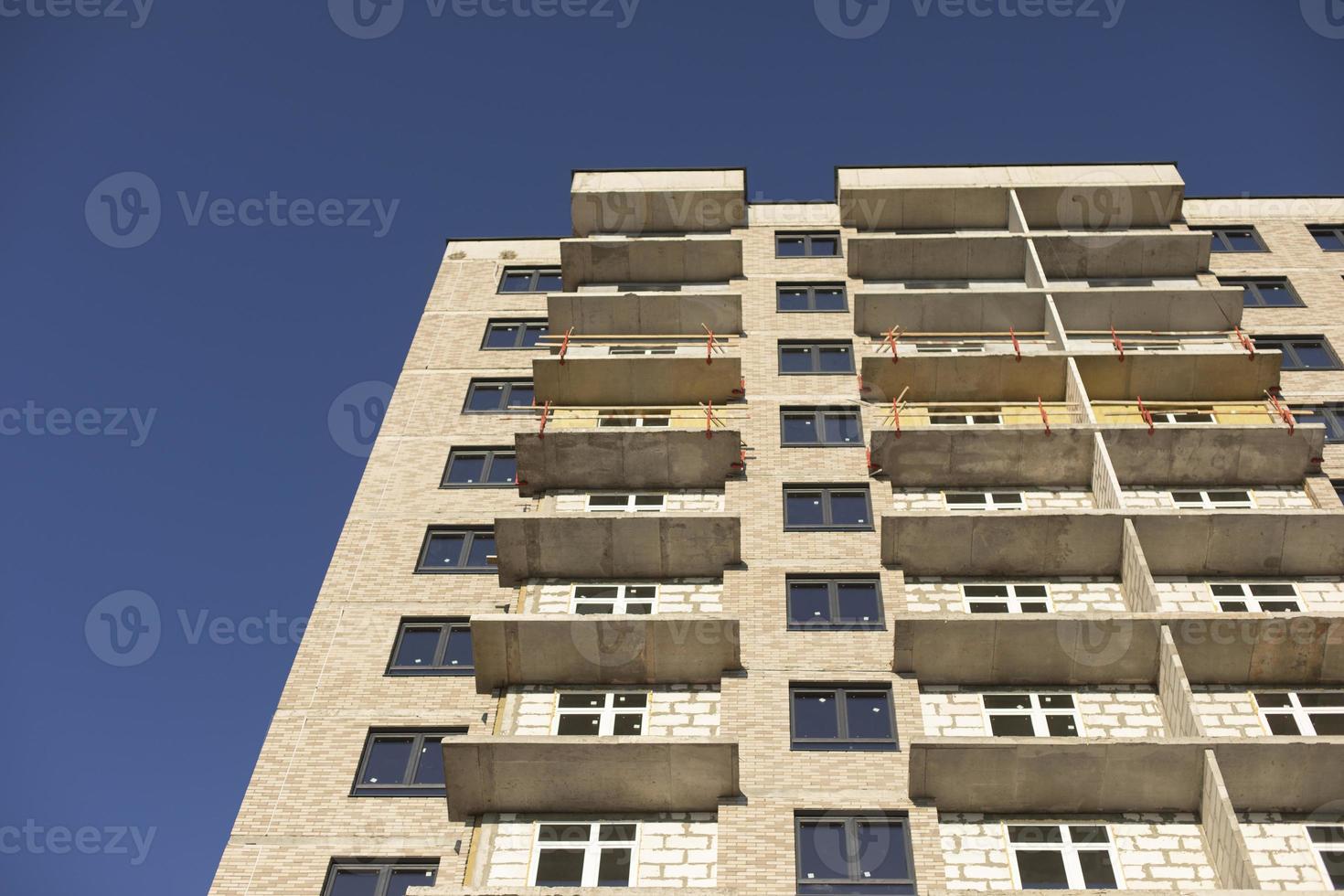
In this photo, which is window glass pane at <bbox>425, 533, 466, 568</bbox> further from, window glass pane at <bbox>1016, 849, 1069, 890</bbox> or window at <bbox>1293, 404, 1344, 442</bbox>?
window at <bbox>1293, 404, 1344, 442</bbox>

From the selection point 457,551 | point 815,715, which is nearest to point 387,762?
point 457,551

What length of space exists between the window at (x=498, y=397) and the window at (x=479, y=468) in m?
1.53

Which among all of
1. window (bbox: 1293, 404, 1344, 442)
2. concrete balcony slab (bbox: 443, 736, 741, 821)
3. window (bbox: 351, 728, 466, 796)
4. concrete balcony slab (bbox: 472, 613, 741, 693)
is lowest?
concrete balcony slab (bbox: 443, 736, 741, 821)

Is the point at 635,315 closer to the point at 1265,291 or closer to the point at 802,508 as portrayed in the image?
the point at 802,508

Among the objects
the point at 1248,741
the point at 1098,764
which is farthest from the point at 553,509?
the point at 1248,741

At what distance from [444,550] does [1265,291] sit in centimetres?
2140

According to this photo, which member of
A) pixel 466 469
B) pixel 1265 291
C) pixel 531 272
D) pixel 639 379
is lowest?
pixel 466 469

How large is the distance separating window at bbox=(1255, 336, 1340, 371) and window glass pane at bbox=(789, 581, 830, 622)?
13329 millimetres

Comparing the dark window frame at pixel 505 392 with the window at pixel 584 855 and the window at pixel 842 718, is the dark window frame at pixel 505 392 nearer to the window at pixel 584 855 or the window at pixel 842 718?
the window at pixel 842 718

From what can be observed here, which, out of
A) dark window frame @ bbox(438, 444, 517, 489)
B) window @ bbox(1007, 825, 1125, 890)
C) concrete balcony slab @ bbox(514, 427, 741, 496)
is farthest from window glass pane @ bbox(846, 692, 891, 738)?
dark window frame @ bbox(438, 444, 517, 489)

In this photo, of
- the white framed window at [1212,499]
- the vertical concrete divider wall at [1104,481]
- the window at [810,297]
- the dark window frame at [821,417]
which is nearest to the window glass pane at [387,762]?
the dark window frame at [821,417]

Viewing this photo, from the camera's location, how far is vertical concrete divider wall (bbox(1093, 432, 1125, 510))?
83.8 feet

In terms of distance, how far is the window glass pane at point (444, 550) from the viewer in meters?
26.9

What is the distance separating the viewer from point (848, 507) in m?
27.3
